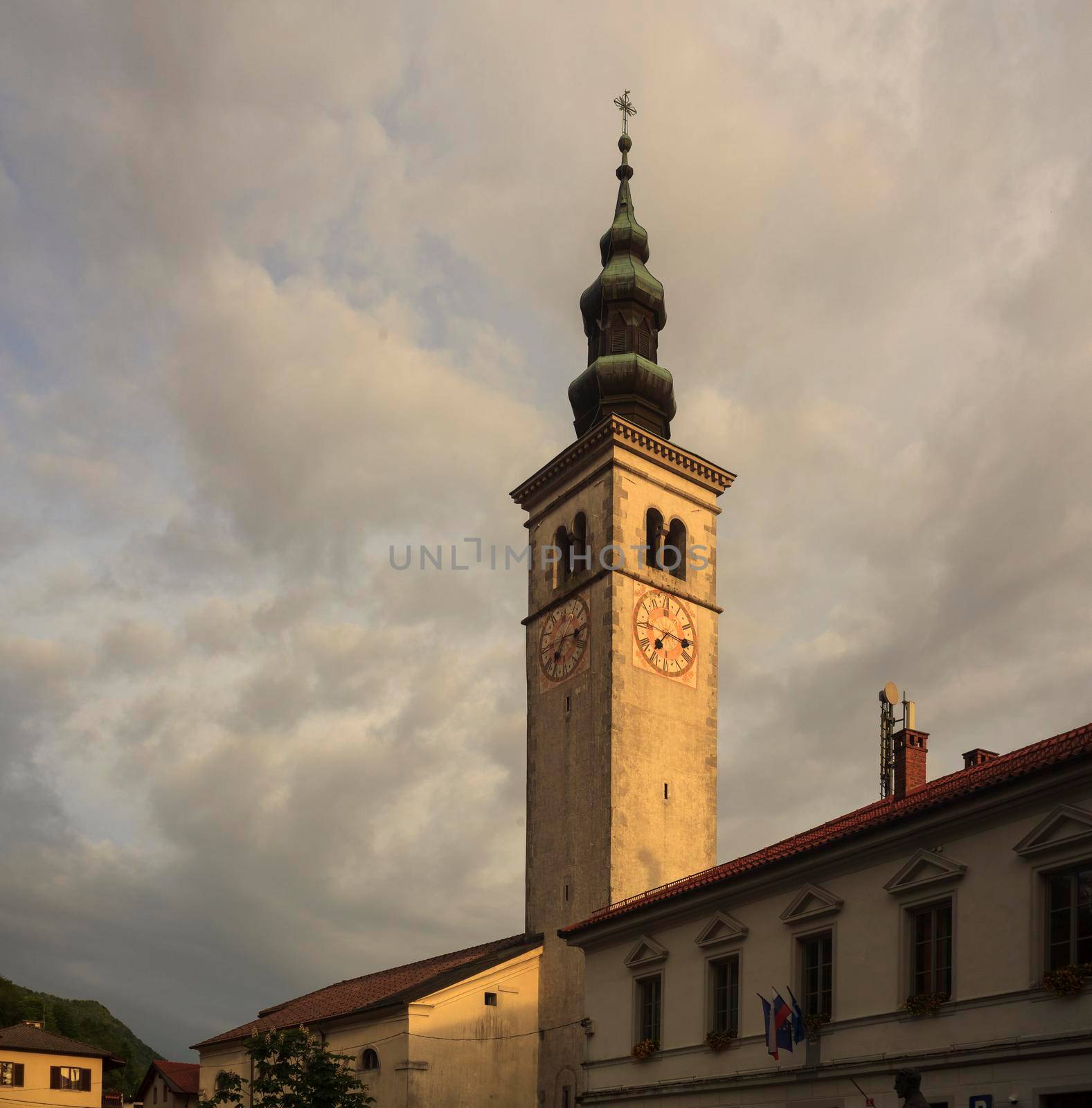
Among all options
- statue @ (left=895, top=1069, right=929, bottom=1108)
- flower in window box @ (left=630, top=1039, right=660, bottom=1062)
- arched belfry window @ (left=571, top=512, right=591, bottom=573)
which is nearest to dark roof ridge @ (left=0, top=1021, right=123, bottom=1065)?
arched belfry window @ (left=571, top=512, right=591, bottom=573)

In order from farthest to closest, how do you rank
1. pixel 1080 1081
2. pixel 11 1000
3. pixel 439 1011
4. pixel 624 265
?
pixel 11 1000 → pixel 624 265 → pixel 439 1011 → pixel 1080 1081

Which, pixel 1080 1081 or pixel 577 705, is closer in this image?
pixel 1080 1081

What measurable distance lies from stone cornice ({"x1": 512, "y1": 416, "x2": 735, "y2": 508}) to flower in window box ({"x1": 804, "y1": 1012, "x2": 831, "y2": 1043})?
22.7m

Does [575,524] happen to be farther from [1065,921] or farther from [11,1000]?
[11,1000]

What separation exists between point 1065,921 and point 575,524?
1047 inches

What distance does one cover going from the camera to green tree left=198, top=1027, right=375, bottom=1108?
3294 cm

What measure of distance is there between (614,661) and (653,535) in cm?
543

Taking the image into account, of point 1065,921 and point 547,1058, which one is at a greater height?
point 1065,921

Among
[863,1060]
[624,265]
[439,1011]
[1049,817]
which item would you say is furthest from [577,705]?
[1049,817]

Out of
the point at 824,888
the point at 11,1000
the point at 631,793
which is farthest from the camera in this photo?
the point at 11,1000

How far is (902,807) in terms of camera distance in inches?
885

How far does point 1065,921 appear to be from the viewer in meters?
19.0

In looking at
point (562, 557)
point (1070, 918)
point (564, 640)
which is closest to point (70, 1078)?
point (564, 640)

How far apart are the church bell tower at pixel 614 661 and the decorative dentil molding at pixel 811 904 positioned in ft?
45.0
